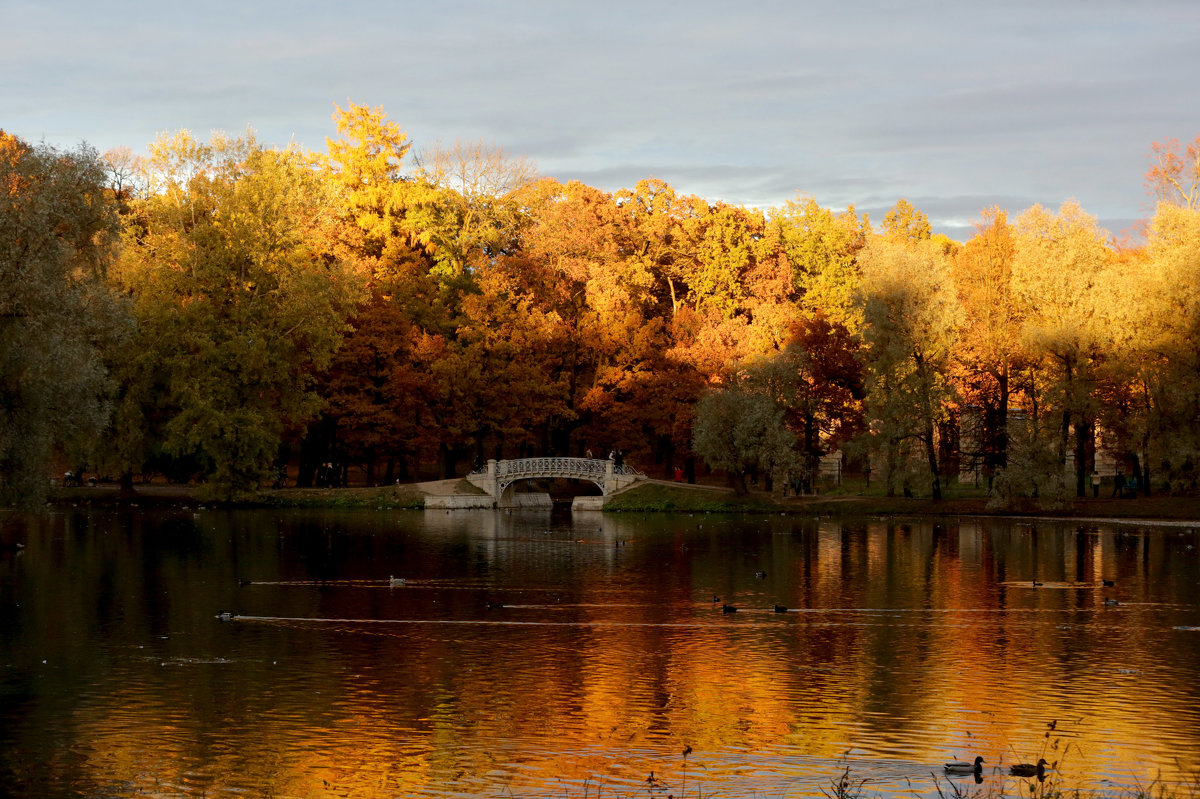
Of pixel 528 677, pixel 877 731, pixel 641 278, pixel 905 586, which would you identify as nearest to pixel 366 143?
pixel 641 278

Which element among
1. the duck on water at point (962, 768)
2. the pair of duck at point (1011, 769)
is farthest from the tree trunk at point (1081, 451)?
the duck on water at point (962, 768)

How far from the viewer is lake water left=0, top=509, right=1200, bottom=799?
18.1m

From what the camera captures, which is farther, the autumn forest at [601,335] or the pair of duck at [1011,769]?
the autumn forest at [601,335]

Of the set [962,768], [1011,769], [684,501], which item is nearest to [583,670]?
[962,768]

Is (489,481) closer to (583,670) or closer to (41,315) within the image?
(41,315)

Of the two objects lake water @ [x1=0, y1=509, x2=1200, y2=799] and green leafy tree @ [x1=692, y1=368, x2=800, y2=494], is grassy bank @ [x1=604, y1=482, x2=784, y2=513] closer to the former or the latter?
green leafy tree @ [x1=692, y1=368, x2=800, y2=494]

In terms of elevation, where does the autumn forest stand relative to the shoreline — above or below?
above

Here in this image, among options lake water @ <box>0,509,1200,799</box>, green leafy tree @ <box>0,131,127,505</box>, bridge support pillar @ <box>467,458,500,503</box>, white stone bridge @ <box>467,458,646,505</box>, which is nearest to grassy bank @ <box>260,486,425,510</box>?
bridge support pillar @ <box>467,458,500,503</box>

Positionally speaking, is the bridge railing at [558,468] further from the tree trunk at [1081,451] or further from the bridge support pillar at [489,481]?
the tree trunk at [1081,451]

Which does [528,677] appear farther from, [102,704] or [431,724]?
[102,704]

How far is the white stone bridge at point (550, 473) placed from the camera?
7256cm

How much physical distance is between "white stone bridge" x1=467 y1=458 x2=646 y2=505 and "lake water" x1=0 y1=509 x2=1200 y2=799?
973 inches

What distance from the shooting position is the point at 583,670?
82.6 ft

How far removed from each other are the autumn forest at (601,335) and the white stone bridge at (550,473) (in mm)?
2573
